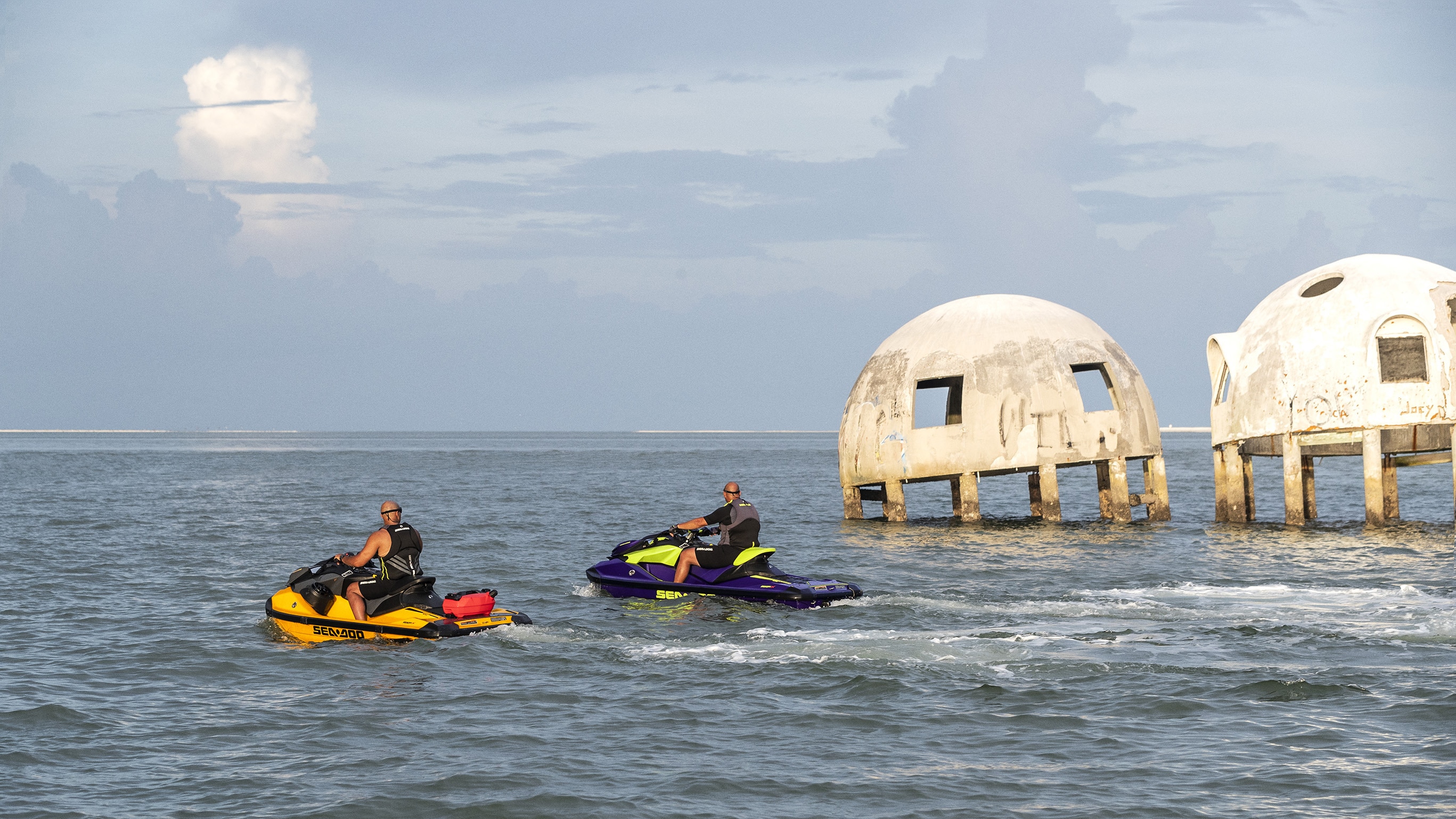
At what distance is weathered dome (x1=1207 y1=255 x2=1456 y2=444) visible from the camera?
95.0 feet

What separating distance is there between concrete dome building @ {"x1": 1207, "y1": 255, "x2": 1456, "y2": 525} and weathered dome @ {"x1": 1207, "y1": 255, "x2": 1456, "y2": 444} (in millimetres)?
25

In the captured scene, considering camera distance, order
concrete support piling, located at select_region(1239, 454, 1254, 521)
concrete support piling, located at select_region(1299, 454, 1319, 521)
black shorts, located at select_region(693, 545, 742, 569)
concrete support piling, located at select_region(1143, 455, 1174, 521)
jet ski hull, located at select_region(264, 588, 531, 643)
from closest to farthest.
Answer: jet ski hull, located at select_region(264, 588, 531, 643) → black shorts, located at select_region(693, 545, 742, 569) → concrete support piling, located at select_region(1239, 454, 1254, 521) → concrete support piling, located at select_region(1143, 455, 1174, 521) → concrete support piling, located at select_region(1299, 454, 1319, 521)

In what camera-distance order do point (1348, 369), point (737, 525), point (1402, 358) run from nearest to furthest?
point (737, 525), point (1348, 369), point (1402, 358)

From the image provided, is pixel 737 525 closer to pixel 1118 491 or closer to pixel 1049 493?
pixel 1049 493

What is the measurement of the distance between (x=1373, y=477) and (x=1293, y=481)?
6.56ft

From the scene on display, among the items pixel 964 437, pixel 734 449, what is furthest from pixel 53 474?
pixel 734 449

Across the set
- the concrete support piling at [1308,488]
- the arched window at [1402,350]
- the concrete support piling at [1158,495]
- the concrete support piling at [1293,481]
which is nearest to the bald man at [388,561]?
the concrete support piling at [1293,481]

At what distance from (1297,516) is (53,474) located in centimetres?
6996

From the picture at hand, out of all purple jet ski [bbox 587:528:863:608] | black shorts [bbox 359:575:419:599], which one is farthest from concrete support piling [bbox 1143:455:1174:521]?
black shorts [bbox 359:575:419:599]

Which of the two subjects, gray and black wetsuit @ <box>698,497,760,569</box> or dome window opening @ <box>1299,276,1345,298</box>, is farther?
dome window opening @ <box>1299,276,1345,298</box>

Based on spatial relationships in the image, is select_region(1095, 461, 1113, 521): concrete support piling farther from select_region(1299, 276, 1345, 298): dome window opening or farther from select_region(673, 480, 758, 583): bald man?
select_region(673, 480, 758, 583): bald man

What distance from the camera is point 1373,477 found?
29.7m

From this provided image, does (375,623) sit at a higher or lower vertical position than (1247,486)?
lower

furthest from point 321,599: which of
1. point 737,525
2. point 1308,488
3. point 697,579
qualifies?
point 1308,488
